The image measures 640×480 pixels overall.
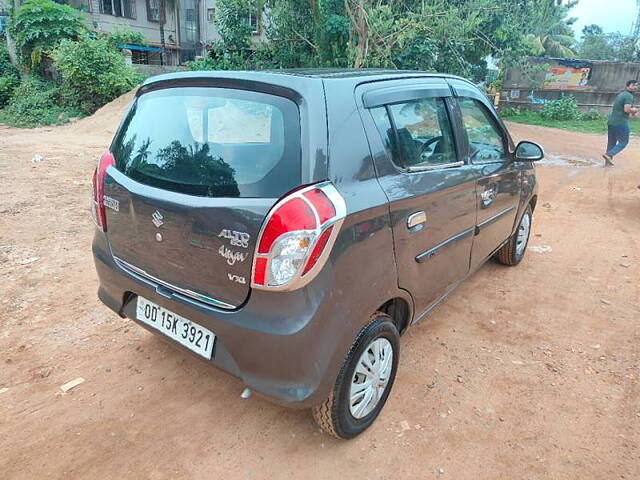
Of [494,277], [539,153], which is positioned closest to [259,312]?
[539,153]

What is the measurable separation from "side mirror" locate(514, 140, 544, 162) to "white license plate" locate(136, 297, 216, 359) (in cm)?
271

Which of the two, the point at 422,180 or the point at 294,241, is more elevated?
the point at 422,180

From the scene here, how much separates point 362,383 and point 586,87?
21188mm

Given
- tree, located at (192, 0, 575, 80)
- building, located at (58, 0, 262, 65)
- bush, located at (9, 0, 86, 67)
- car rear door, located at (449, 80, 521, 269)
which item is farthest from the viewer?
building, located at (58, 0, 262, 65)

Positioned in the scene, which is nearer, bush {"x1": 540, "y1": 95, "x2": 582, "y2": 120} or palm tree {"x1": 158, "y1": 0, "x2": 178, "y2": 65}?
bush {"x1": 540, "y1": 95, "x2": 582, "y2": 120}

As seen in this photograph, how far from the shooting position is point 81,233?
4.88 meters

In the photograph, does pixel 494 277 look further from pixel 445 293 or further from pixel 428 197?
pixel 428 197

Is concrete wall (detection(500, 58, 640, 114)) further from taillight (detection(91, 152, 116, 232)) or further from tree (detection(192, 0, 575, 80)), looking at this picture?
taillight (detection(91, 152, 116, 232))

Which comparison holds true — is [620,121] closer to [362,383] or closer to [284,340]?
[362,383]

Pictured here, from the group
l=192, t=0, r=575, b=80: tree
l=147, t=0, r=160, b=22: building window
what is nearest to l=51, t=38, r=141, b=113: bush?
l=192, t=0, r=575, b=80: tree

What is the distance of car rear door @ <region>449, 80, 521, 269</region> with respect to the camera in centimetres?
300

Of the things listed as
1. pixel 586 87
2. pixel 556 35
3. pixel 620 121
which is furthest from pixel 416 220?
pixel 556 35

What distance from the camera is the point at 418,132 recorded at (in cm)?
252

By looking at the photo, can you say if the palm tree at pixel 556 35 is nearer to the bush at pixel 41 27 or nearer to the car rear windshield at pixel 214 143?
the bush at pixel 41 27
